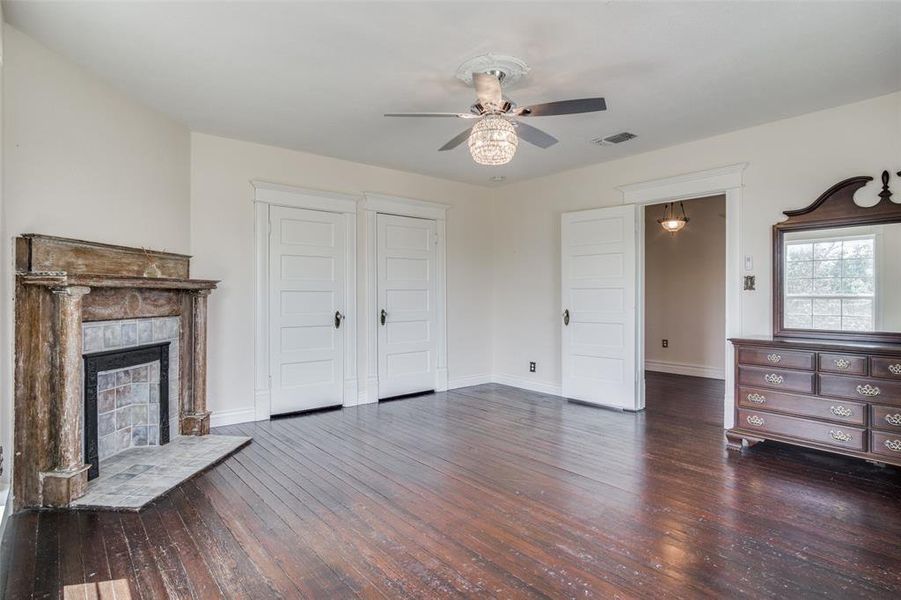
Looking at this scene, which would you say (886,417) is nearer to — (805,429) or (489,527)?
(805,429)

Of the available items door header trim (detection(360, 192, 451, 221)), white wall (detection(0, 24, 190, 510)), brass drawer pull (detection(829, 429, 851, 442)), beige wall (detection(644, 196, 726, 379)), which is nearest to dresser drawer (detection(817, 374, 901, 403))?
brass drawer pull (detection(829, 429, 851, 442))

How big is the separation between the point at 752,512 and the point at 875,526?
56cm

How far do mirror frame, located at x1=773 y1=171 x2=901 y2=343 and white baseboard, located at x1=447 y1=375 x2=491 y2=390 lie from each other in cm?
338

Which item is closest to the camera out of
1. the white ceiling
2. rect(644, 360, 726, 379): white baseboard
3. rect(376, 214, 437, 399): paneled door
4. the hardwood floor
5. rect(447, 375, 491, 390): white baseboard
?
the hardwood floor

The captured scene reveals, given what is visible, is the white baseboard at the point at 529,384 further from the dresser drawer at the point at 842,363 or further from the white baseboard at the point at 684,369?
the dresser drawer at the point at 842,363

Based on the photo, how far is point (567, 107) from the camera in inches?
102

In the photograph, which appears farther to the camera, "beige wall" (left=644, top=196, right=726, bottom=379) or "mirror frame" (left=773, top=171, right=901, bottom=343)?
"beige wall" (left=644, top=196, right=726, bottom=379)

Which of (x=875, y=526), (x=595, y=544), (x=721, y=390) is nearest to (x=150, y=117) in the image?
(x=595, y=544)

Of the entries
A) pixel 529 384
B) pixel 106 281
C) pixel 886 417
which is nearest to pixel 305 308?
pixel 106 281

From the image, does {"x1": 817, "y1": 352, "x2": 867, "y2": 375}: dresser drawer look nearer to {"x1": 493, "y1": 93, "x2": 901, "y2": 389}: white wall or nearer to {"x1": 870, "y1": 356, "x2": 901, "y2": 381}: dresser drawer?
{"x1": 870, "y1": 356, "x2": 901, "y2": 381}: dresser drawer

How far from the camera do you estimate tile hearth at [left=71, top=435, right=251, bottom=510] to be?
107 inches

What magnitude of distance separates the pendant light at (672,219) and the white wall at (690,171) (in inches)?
67.8

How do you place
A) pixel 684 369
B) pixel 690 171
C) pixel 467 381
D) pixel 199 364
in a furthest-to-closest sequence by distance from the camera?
pixel 684 369 < pixel 467 381 < pixel 690 171 < pixel 199 364

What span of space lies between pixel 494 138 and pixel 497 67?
0.50m
